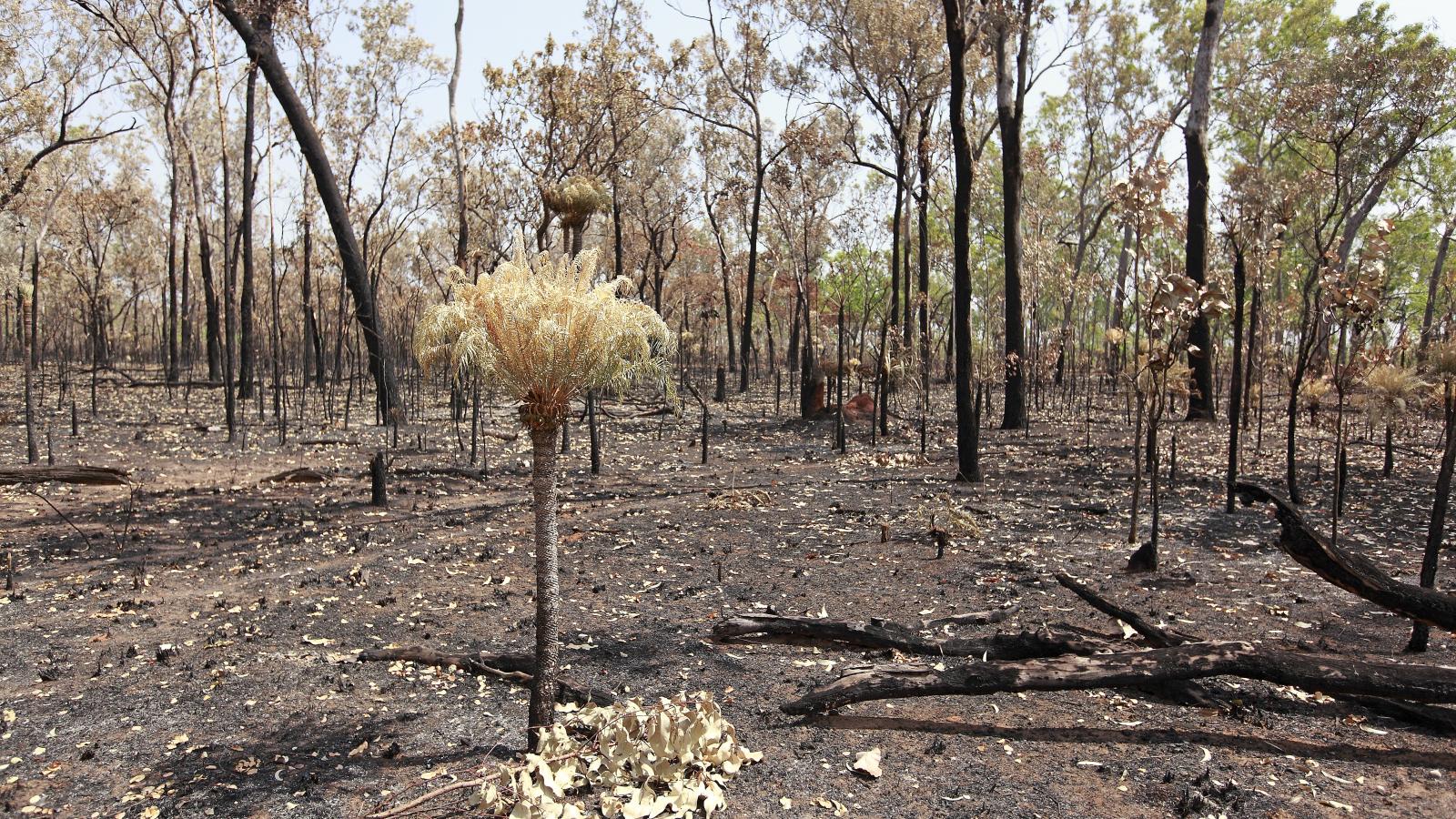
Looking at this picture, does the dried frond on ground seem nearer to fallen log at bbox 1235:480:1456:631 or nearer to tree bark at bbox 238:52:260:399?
fallen log at bbox 1235:480:1456:631

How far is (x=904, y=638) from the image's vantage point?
5.02m

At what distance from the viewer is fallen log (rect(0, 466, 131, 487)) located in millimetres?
9062

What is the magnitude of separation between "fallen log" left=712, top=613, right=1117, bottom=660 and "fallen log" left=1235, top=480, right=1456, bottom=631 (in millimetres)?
1000

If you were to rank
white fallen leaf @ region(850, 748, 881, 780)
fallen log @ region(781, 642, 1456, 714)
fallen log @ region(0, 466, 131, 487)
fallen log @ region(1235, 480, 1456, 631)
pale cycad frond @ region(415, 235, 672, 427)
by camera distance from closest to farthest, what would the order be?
pale cycad frond @ region(415, 235, 672, 427), white fallen leaf @ region(850, 748, 881, 780), fallen log @ region(781, 642, 1456, 714), fallen log @ region(1235, 480, 1456, 631), fallen log @ region(0, 466, 131, 487)

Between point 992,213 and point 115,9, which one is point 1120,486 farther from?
point 992,213

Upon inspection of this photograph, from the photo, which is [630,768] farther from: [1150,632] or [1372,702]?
[1372,702]

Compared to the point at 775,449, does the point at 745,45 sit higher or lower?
higher

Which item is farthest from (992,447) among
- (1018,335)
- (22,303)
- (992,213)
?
(992,213)

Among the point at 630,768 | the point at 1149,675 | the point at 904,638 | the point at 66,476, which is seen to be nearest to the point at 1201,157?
the point at 904,638

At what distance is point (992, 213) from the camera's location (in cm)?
3391

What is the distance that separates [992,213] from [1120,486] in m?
25.2

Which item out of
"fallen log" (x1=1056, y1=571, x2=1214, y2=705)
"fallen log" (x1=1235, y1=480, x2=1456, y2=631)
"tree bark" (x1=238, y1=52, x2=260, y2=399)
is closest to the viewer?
"fallen log" (x1=1235, y1=480, x2=1456, y2=631)

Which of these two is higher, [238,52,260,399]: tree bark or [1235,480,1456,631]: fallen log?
[238,52,260,399]: tree bark

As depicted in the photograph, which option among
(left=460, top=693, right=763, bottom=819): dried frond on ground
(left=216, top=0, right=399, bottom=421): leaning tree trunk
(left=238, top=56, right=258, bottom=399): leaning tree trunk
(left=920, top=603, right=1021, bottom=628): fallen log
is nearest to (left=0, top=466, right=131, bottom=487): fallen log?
(left=216, top=0, right=399, bottom=421): leaning tree trunk
